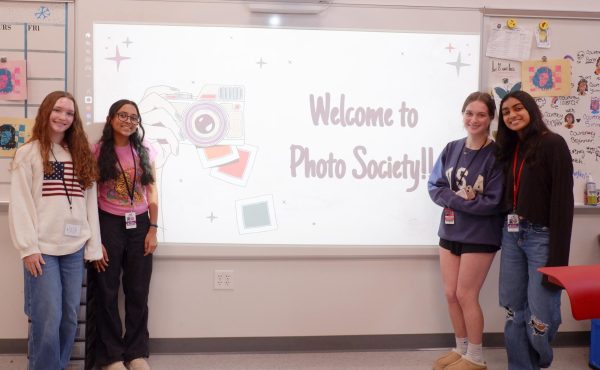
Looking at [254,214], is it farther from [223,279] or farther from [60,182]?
[60,182]

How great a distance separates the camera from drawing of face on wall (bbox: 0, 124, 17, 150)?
2631 millimetres

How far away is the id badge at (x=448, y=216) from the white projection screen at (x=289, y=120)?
29 cm

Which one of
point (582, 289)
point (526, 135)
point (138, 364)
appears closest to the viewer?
point (582, 289)

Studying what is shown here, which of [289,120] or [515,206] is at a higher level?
[289,120]

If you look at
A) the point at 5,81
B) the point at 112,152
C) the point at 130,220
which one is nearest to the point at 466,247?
the point at 130,220

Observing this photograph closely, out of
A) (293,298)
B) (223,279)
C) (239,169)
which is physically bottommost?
(293,298)

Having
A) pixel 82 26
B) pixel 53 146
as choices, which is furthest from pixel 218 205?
pixel 82 26

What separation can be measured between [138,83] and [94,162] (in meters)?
0.62

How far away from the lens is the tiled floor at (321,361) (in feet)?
8.70

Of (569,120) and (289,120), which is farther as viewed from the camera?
(569,120)

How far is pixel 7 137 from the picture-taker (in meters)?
2.63

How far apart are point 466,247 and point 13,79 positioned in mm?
2574

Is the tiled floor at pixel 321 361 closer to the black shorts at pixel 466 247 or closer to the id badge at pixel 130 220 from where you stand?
the black shorts at pixel 466 247

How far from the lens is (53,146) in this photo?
2184 millimetres
